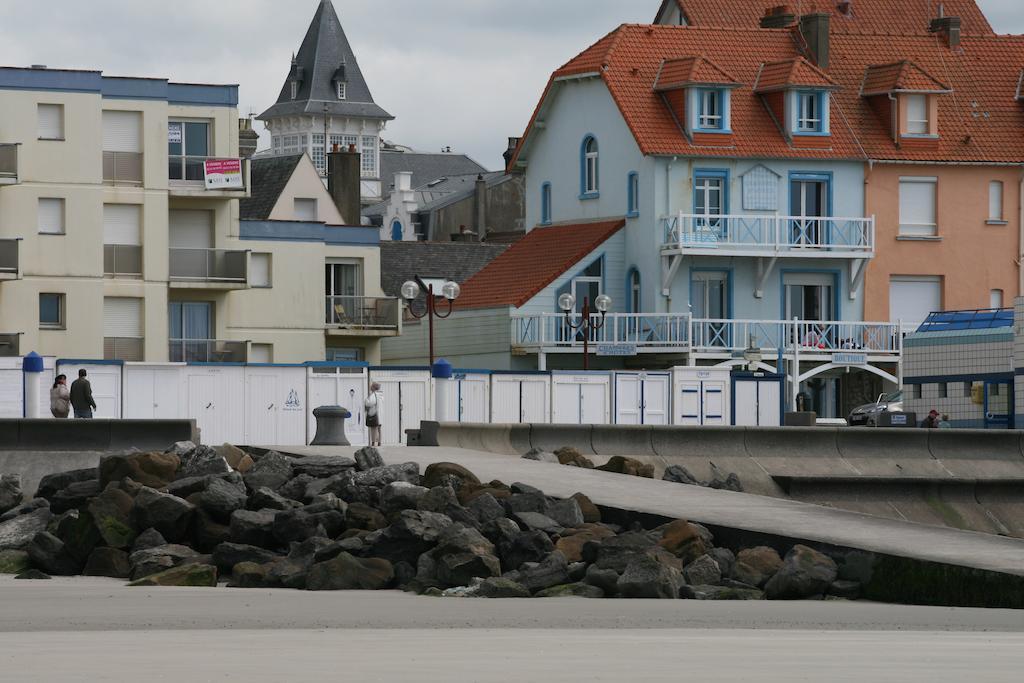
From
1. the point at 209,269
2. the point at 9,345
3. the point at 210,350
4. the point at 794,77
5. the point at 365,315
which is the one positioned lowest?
the point at 210,350

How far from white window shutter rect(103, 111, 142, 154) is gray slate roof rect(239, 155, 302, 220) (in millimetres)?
9095

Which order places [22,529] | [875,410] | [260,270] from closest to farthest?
[22,529], [875,410], [260,270]

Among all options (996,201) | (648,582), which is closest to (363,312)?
(996,201)

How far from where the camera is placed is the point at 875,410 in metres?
50.5

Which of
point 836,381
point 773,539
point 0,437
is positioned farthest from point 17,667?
point 836,381

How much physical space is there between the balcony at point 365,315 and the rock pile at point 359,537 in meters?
32.5

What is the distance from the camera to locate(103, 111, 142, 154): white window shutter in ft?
172

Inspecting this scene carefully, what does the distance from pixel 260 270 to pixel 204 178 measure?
3868 mm

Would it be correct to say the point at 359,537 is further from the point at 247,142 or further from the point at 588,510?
the point at 247,142

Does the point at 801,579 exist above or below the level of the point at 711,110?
below

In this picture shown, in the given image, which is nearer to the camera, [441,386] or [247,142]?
[441,386]

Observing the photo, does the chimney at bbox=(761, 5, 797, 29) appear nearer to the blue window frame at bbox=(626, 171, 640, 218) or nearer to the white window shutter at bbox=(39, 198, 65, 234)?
the blue window frame at bbox=(626, 171, 640, 218)

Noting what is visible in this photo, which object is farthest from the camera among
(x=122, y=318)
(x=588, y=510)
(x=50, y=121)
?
(x=122, y=318)

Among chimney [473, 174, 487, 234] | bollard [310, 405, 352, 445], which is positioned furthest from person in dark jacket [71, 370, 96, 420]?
chimney [473, 174, 487, 234]
